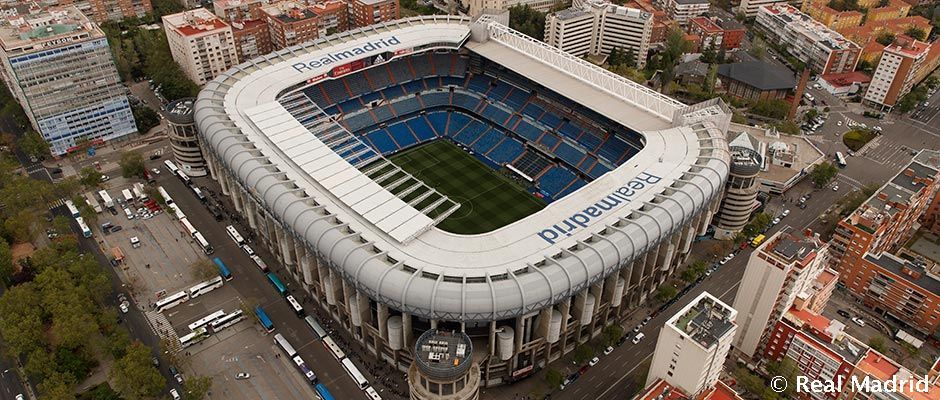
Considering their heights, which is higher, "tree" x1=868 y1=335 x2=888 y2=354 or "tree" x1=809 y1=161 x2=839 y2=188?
"tree" x1=809 y1=161 x2=839 y2=188

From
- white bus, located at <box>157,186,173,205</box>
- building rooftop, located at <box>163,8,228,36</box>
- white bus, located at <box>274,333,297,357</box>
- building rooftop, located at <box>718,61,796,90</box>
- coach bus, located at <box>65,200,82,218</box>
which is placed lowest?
white bus, located at <box>274,333,297,357</box>

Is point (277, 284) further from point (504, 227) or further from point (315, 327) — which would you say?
point (504, 227)

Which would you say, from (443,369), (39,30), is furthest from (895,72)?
(39,30)

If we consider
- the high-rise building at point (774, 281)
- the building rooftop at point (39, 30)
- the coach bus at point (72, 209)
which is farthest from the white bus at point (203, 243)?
the high-rise building at point (774, 281)

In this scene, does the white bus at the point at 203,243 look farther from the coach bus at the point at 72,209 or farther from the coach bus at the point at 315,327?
the coach bus at the point at 315,327

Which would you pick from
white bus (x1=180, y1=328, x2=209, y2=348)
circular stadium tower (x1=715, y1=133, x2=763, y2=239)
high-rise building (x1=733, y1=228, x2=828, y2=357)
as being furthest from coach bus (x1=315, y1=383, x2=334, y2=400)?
circular stadium tower (x1=715, y1=133, x2=763, y2=239)

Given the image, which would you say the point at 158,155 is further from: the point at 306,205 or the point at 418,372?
the point at 418,372

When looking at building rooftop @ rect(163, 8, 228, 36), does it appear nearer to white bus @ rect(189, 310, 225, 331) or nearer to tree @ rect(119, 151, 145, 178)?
tree @ rect(119, 151, 145, 178)

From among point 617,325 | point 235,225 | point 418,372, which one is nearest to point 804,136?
point 617,325
